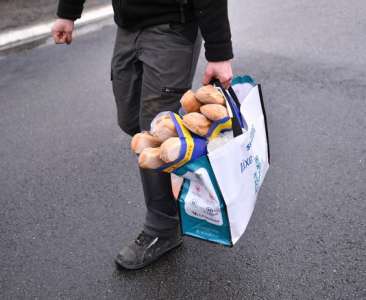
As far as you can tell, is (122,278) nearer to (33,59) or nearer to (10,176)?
(10,176)

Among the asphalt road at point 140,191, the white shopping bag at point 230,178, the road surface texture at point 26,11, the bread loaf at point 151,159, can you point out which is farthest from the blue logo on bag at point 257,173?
the road surface texture at point 26,11

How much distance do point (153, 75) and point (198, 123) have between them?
40 centimetres

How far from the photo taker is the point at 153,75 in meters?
2.15

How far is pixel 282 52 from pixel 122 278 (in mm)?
3526

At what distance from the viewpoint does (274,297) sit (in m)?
2.33

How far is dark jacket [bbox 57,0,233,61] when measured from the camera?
6.53 feet

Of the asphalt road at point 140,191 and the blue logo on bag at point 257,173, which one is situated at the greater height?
the blue logo on bag at point 257,173

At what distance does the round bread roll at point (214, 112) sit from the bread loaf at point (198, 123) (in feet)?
0.07

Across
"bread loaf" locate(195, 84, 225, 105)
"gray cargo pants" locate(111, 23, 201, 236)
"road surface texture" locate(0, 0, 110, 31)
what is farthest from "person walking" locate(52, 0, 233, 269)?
"road surface texture" locate(0, 0, 110, 31)

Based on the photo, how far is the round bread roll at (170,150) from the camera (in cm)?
179

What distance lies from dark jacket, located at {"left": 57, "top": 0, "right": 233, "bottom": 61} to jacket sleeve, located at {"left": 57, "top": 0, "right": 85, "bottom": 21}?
1.46 ft

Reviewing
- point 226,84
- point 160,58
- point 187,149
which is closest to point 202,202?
point 187,149

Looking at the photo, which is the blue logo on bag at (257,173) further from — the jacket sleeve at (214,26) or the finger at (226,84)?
the jacket sleeve at (214,26)

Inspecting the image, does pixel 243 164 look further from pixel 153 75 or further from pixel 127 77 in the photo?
pixel 127 77
